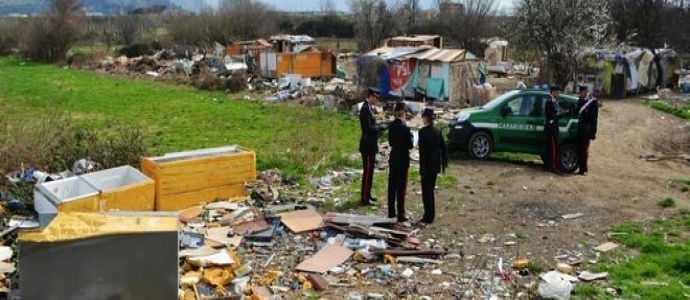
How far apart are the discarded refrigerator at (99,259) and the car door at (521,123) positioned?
942cm

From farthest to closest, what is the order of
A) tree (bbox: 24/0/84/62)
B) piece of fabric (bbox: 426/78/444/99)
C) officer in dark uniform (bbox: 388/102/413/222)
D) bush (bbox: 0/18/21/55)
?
1. bush (bbox: 0/18/21/55)
2. tree (bbox: 24/0/84/62)
3. piece of fabric (bbox: 426/78/444/99)
4. officer in dark uniform (bbox: 388/102/413/222)

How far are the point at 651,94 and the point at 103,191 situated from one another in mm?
26113

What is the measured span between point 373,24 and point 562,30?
21.7m

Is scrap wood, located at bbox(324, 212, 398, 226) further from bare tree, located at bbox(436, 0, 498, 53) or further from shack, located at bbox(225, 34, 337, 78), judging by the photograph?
bare tree, located at bbox(436, 0, 498, 53)

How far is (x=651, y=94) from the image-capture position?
2905 centimetres

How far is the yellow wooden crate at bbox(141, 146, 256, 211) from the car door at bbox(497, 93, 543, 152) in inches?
231

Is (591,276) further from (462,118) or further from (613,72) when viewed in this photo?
(613,72)

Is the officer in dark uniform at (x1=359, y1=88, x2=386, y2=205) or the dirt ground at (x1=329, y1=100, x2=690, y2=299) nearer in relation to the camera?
the dirt ground at (x1=329, y1=100, x2=690, y2=299)

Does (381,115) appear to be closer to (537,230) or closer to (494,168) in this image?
(494,168)

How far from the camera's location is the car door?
46.3ft

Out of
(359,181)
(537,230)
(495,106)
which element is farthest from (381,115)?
(537,230)

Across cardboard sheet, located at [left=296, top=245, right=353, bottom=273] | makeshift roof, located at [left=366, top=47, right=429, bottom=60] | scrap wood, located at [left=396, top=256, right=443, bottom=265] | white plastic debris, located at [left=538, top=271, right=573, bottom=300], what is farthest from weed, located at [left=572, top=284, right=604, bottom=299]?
makeshift roof, located at [left=366, top=47, right=429, bottom=60]

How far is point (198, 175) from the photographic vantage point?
1097 cm

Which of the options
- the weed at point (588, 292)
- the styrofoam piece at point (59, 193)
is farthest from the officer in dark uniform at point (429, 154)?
the styrofoam piece at point (59, 193)
